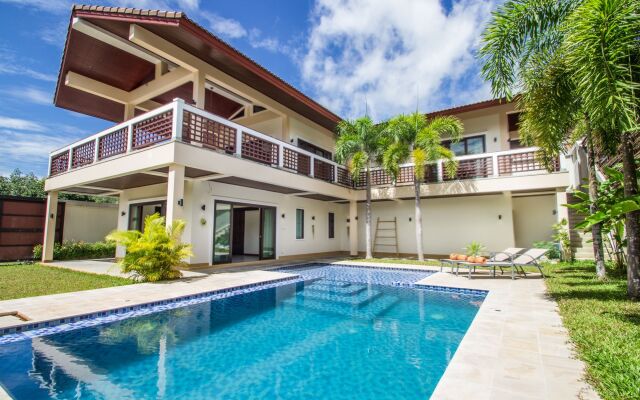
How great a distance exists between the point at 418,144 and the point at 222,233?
953 centimetres

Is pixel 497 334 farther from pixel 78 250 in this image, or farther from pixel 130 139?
pixel 78 250

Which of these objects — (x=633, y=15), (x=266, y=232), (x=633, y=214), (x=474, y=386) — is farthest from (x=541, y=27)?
(x=266, y=232)

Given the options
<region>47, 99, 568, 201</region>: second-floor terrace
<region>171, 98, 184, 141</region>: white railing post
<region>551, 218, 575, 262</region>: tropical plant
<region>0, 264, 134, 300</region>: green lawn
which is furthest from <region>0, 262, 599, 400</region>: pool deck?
<region>551, 218, 575, 262</region>: tropical plant

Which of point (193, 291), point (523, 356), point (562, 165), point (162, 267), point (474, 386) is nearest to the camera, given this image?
point (474, 386)

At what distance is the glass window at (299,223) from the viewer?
58.2 ft

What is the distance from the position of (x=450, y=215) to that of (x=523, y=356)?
47.6 ft

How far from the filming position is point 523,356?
3.93 meters

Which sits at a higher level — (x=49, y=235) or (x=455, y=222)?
(x=455, y=222)

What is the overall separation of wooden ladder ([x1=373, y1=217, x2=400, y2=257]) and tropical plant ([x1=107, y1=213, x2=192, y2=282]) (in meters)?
12.9

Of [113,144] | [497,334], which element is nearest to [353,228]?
[113,144]

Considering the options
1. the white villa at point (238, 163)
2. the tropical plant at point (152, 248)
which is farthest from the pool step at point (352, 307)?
the white villa at point (238, 163)

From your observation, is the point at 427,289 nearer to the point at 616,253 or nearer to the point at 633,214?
the point at 633,214

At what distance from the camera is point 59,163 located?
14.6 meters

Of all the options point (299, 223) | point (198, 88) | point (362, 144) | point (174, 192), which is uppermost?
point (198, 88)
